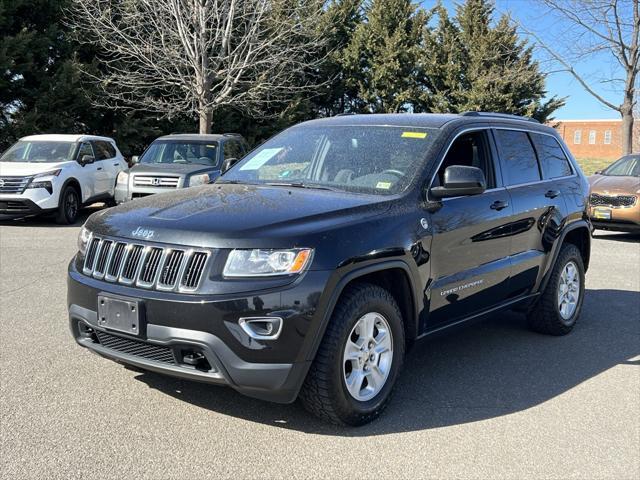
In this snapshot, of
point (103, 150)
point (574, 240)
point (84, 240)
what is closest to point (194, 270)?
point (84, 240)

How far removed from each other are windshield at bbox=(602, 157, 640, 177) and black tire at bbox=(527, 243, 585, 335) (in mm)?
8621

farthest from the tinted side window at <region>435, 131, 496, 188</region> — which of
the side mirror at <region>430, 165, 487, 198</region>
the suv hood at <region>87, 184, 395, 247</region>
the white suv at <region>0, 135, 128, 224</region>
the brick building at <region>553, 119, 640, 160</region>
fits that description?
the brick building at <region>553, 119, 640, 160</region>

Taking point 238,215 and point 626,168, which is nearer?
point 238,215

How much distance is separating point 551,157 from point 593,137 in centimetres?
7155

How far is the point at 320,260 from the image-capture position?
3539 millimetres

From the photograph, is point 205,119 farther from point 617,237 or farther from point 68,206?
point 617,237

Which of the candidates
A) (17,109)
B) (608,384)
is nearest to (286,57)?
(17,109)

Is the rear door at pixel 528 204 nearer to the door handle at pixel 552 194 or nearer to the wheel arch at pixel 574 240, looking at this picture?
the door handle at pixel 552 194

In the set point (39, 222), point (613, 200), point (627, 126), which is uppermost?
point (627, 126)

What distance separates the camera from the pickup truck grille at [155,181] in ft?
41.4

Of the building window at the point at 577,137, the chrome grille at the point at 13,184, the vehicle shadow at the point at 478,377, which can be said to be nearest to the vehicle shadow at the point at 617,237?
the vehicle shadow at the point at 478,377

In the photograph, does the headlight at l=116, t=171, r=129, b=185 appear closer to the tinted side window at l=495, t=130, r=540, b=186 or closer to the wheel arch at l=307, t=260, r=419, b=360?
the tinted side window at l=495, t=130, r=540, b=186

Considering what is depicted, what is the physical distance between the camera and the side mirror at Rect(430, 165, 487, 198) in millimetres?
4305

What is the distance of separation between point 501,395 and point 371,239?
1.53m
